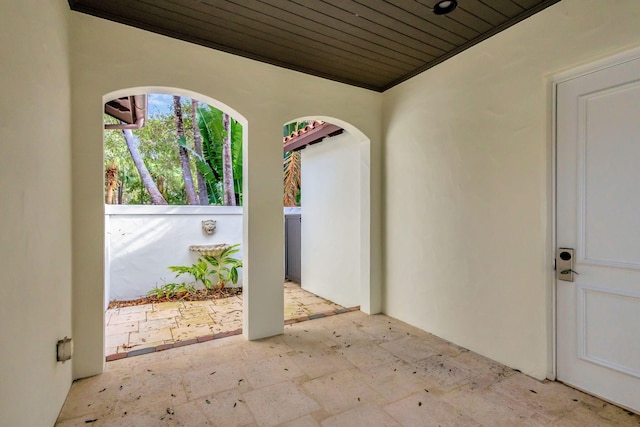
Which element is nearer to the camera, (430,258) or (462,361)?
(462,361)

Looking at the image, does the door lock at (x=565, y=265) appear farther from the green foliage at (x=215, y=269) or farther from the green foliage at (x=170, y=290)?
the green foliage at (x=170, y=290)

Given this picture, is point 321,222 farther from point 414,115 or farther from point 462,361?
point 462,361

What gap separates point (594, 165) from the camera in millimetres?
2291

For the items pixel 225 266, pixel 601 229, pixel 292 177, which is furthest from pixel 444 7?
pixel 292 177

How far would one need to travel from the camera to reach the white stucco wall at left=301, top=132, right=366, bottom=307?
4777 millimetres

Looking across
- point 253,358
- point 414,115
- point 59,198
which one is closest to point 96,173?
point 59,198

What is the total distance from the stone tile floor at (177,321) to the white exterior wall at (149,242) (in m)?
0.63

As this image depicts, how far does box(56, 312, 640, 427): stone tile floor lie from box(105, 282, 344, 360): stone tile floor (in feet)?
1.27

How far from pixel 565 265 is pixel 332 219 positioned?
3.34 meters

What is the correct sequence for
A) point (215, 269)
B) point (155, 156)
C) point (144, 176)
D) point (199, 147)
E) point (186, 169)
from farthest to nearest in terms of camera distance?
point (155, 156)
point (186, 169)
point (144, 176)
point (199, 147)
point (215, 269)

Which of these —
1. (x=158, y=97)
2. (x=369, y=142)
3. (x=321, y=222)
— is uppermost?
(x=158, y=97)

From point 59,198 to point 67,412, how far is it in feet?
4.84

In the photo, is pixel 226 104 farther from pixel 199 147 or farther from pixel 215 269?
pixel 199 147

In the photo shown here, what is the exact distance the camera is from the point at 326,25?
2.81 metres
